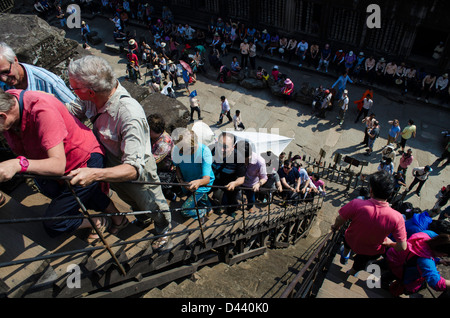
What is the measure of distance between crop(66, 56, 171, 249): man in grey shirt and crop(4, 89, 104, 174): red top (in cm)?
24

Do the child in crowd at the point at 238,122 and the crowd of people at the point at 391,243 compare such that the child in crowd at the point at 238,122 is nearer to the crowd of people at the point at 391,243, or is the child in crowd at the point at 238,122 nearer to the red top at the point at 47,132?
the crowd of people at the point at 391,243

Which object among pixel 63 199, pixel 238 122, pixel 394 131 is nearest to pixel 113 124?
pixel 63 199

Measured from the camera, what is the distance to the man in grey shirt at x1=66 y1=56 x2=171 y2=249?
3051 mm

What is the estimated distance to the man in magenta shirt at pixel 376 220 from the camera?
12.8 feet

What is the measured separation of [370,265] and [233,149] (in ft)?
9.40

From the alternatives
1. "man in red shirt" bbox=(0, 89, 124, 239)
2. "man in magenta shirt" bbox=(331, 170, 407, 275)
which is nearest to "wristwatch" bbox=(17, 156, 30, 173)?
"man in red shirt" bbox=(0, 89, 124, 239)

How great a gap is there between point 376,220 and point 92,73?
12.0ft

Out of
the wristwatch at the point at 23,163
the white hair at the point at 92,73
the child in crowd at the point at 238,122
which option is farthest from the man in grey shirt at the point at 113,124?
the child in crowd at the point at 238,122

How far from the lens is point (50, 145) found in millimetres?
2881

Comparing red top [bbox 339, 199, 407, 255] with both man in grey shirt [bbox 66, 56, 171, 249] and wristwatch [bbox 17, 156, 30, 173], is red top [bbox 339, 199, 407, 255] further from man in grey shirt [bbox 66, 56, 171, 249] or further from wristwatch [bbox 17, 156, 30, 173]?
wristwatch [bbox 17, 156, 30, 173]

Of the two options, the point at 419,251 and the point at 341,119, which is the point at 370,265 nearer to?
the point at 419,251

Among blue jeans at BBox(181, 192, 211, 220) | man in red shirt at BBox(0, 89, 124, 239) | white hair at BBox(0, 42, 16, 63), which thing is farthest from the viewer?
blue jeans at BBox(181, 192, 211, 220)

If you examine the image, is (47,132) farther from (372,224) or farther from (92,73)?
(372,224)

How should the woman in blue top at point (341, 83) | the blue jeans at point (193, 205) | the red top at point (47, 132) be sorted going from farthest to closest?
the woman in blue top at point (341, 83) < the blue jeans at point (193, 205) < the red top at point (47, 132)
